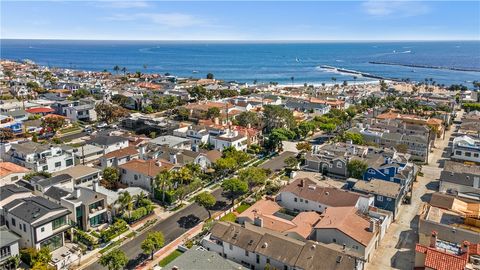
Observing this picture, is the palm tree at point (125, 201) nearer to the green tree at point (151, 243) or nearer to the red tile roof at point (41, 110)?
the green tree at point (151, 243)

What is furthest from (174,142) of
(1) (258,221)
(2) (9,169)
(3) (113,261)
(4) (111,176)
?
(3) (113,261)

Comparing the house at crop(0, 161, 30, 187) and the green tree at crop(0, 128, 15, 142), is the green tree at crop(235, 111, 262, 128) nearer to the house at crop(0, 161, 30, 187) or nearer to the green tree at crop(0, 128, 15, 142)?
the house at crop(0, 161, 30, 187)

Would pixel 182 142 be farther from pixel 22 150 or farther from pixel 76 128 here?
pixel 76 128

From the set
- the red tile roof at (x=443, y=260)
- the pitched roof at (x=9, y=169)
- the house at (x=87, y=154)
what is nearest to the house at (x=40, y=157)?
the house at (x=87, y=154)

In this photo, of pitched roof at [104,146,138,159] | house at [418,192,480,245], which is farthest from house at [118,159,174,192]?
house at [418,192,480,245]

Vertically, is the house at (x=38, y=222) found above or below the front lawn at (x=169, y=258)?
above

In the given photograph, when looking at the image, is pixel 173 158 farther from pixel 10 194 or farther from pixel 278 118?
pixel 278 118
